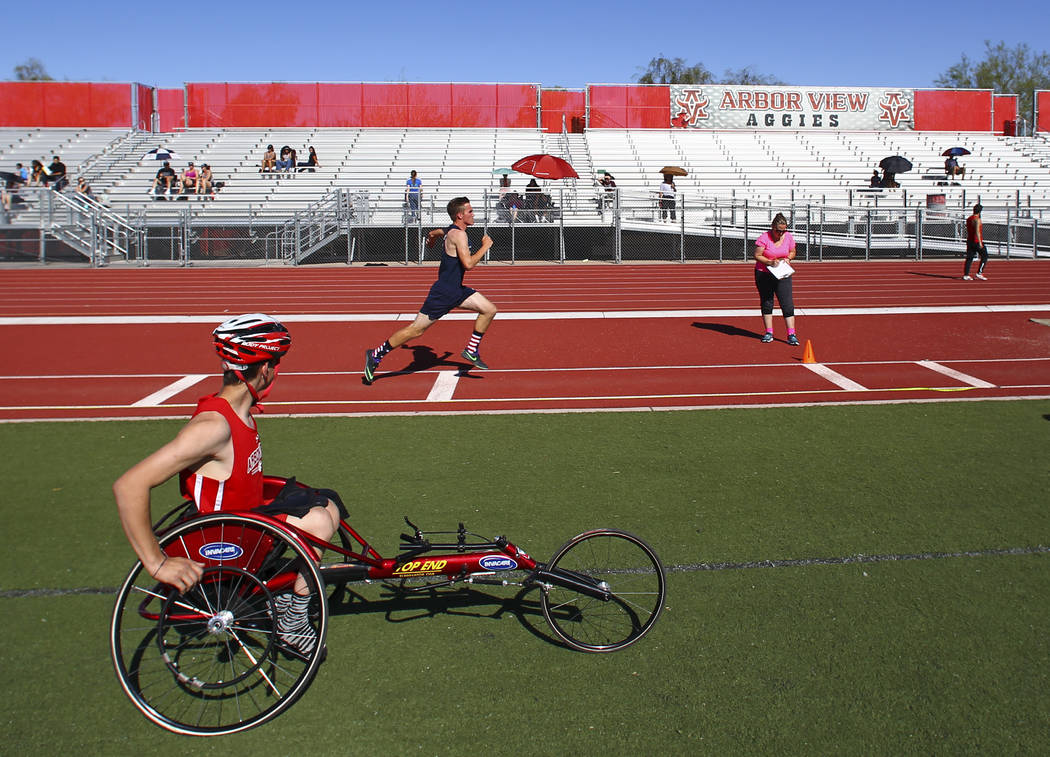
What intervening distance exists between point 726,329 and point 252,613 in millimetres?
12176

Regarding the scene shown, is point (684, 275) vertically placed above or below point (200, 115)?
below

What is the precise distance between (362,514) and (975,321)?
43.1 feet

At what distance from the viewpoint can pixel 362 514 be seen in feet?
19.9

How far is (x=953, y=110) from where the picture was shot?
4538cm

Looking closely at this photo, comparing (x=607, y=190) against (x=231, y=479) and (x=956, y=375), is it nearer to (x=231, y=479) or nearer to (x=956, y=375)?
(x=956, y=375)

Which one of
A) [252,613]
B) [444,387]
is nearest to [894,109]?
[444,387]

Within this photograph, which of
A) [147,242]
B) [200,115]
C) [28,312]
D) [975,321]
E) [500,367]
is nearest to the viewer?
[500,367]

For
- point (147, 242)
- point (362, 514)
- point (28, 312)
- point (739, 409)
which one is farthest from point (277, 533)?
point (147, 242)

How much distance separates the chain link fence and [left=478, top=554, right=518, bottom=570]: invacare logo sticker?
22.7m

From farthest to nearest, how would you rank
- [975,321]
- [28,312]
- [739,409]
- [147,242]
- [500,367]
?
[147,242] → [28,312] → [975,321] → [500,367] → [739,409]

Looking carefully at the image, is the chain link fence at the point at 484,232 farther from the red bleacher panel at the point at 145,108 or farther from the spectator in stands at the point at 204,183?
the red bleacher panel at the point at 145,108

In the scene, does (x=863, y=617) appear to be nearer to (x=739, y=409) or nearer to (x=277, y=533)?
(x=277, y=533)

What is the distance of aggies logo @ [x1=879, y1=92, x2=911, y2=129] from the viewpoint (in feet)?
146

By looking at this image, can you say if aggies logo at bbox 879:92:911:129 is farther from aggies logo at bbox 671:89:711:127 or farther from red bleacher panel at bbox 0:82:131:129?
red bleacher panel at bbox 0:82:131:129
